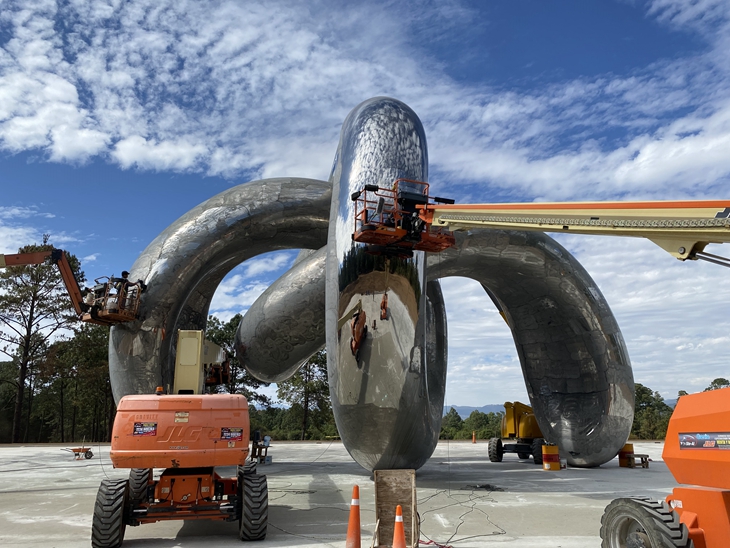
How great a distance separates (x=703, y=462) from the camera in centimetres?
446

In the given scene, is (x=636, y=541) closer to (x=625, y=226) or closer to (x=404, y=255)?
(x=625, y=226)

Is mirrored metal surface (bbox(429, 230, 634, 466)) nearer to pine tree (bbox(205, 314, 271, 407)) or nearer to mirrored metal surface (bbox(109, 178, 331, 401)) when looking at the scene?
mirrored metal surface (bbox(109, 178, 331, 401))

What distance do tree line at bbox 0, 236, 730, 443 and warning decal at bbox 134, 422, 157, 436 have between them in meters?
23.1

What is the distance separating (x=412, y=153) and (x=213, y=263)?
5.70 metres

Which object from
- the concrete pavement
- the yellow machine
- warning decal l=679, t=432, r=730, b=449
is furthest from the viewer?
the yellow machine

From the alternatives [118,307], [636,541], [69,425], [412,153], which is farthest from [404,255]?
[69,425]

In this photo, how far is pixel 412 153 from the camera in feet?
34.3

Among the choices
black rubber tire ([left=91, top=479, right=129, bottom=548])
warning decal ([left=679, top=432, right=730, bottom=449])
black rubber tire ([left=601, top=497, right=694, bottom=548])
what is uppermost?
warning decal ([left=679, top=432, right=730, bottom=449])

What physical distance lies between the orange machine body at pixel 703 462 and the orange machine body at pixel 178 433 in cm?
455

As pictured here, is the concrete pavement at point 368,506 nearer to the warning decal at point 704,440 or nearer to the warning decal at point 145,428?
the warning decal at point 145,428

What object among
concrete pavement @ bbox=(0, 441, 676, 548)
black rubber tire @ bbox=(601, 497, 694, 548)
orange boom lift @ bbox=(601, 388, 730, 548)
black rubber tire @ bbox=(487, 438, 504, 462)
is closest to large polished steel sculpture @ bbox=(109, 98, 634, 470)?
concrete pavement @ bbox=(0, 441, 676, 548)

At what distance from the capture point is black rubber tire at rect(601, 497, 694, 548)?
4.36 m

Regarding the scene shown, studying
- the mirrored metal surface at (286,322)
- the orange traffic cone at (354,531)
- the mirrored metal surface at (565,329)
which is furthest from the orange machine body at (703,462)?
the mirrored metal surface at (286,322)

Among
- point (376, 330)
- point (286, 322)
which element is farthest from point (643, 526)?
point (286, 322)
